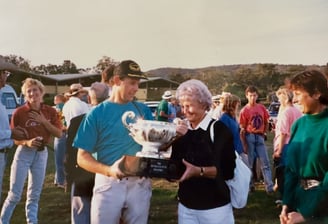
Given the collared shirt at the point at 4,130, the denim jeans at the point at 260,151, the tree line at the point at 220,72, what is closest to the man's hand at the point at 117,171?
the tree line at the point at 220,72

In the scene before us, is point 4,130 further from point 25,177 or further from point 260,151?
point 260,151

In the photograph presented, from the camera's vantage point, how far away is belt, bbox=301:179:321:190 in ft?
4.05

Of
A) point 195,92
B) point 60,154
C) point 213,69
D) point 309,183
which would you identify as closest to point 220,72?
point 213,69

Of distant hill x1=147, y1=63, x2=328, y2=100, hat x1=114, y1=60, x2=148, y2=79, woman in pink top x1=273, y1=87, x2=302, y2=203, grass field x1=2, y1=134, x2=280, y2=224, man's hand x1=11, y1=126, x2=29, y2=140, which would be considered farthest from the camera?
grass field x1=2, y1=134, x2=280, y2=224

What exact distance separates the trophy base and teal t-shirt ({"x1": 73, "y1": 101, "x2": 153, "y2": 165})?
123 mm

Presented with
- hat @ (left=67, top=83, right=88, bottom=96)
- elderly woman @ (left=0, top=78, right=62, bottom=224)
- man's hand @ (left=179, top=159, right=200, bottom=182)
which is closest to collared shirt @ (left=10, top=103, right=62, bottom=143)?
elderly woman @ (left=0, top=78, right=62, bottom=224)

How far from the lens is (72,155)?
6.01 feet

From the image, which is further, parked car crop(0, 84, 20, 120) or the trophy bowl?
parked car crop(0, 84, 20, 120)

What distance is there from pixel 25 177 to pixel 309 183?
1.59m

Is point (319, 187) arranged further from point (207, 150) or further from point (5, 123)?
point (5, 123)

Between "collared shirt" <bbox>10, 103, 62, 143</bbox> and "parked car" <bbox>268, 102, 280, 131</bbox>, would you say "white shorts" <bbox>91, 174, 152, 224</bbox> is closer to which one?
"collared shirt" <bbox>10, 103, 62, 143</bbox>

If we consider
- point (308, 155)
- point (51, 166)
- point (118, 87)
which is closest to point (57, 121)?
point (118, 87)

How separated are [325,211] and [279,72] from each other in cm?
65

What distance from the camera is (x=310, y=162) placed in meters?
1.23
